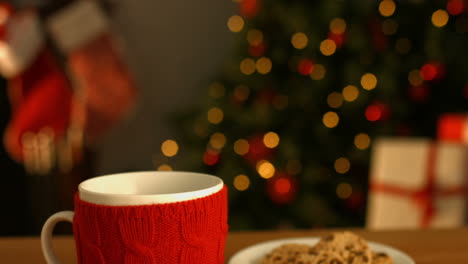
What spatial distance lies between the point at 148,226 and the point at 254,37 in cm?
160

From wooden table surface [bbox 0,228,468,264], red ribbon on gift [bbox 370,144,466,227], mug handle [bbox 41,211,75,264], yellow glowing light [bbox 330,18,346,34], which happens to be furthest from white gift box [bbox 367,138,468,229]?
mug handle [bbox 41,211,75,264]

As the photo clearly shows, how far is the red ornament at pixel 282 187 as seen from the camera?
188 centimetres

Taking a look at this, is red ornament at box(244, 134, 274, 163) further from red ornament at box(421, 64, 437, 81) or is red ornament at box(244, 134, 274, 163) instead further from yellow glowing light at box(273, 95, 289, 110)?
red ornament at box(421, 64, 437, 81)

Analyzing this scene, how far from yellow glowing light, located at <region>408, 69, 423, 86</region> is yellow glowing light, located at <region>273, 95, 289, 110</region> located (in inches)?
18.1

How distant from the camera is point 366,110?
1882 mm

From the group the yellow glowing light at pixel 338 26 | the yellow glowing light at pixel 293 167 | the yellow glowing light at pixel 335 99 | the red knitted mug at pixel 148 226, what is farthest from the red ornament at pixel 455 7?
the red knitted mug at pixel 148 226

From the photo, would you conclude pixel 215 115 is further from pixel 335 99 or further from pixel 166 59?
pixel 166 59

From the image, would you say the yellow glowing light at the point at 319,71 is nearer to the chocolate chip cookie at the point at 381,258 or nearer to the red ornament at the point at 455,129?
the red ornament at the point at 455,129

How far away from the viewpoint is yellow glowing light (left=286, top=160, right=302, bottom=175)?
1881 mm

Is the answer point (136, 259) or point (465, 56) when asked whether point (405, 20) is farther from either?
point (136, 259)

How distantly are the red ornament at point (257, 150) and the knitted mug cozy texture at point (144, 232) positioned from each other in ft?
4.92

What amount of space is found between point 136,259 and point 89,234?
0.04m

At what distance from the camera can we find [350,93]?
1856 mm

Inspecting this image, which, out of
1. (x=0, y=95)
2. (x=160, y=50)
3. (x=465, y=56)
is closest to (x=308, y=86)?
(x=465, y=56)
